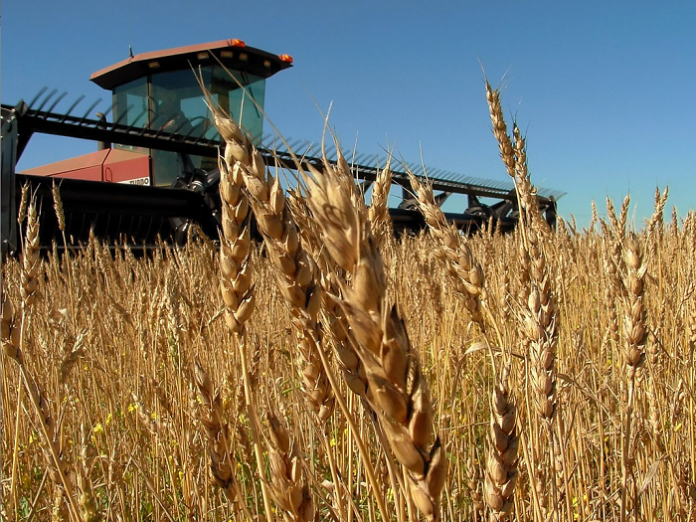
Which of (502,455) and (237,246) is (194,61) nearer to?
(237,246)

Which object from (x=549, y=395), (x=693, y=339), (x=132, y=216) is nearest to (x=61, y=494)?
(x=549, y=395)

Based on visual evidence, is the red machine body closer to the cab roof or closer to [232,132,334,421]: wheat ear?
the cab roof

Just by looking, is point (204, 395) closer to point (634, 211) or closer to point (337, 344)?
point (337, 344)

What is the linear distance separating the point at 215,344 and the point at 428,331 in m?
1.18

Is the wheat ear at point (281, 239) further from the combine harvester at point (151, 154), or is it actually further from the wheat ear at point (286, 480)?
the combine harvester at point (151, 154)

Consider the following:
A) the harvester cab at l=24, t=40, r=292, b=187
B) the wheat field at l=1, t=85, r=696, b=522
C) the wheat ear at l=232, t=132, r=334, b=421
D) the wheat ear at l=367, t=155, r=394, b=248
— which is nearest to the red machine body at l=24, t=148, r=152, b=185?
the harvester cab at l=24, t=40, r=292, b=187

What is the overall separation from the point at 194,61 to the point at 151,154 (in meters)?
1.46

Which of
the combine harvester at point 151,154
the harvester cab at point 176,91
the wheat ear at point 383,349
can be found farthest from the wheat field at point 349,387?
the harvester cab at point 176,91

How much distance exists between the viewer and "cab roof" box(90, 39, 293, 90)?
24.2ft

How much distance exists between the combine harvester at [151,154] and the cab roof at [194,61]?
16 mm

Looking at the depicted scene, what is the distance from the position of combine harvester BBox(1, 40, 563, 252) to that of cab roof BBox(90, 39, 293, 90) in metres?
0.02

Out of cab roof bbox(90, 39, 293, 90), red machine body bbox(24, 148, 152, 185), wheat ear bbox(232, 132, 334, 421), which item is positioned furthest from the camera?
red machine body bbox(24, 148, 152, 185)

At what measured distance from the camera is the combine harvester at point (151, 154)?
5055 millimetres

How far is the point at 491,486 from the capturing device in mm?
653
